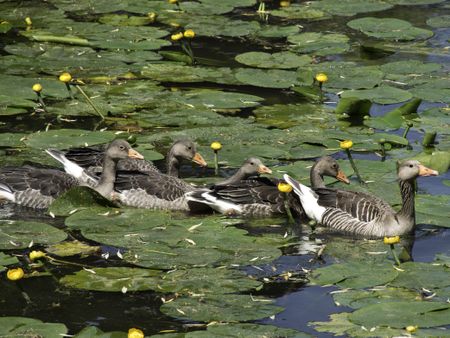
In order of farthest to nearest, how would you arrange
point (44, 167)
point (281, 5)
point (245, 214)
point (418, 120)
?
point (281, 5)
point (418, 120)
point (44, 167)
point (245, 214)

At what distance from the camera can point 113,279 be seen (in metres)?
11.7

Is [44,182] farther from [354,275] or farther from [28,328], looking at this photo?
[354,275]

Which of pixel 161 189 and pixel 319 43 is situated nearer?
pixel 161 189

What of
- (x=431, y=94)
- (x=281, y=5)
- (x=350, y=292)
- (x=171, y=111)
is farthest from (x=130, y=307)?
(x=281, y=5)

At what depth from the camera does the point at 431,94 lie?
1753 centimetres

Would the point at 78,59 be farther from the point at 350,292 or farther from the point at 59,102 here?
the point at 350,292

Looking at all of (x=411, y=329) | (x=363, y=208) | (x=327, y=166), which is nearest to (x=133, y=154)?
(x=327, y=166)

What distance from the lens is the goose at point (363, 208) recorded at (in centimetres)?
1328

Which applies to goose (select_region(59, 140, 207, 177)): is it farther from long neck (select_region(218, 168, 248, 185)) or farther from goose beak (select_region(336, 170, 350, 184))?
goose beak (select_region(336, 170, 350, 184))

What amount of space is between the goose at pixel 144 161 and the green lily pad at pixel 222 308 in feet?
12.2

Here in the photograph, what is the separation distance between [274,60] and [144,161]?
14.9 feet

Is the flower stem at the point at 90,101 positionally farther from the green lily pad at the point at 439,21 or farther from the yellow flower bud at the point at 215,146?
the green lily pad at the point at 439,21

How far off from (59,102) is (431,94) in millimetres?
5226

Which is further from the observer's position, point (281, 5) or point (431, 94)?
point (281, 5)
